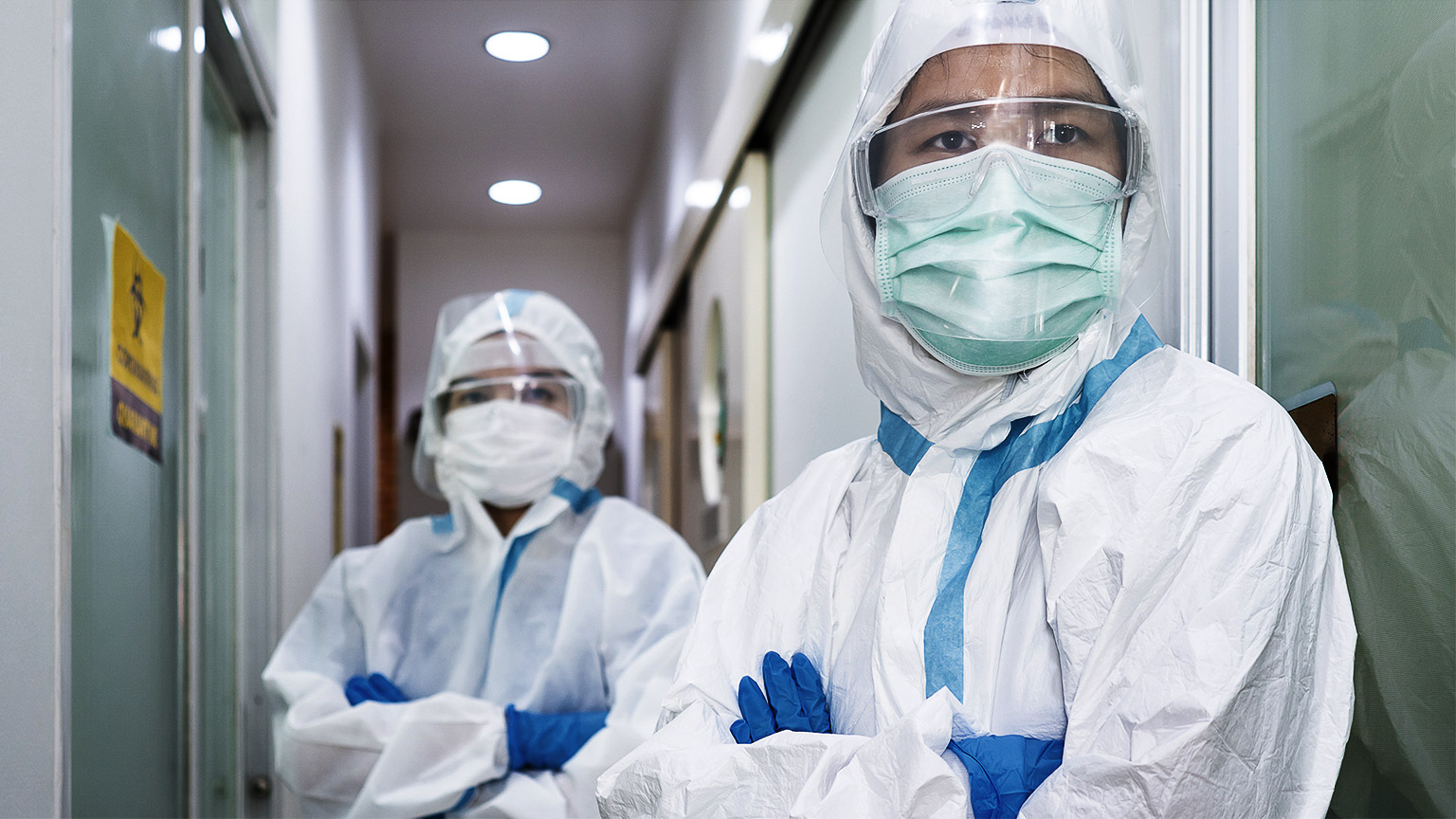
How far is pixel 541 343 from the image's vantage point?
226 centimetres

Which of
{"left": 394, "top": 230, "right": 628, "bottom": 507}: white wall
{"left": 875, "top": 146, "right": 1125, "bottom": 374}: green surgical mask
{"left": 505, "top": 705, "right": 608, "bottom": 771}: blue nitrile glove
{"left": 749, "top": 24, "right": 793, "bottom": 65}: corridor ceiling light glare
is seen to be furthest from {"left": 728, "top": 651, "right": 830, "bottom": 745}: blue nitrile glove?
{"left": 394, "top": 230, "right": 628, "bottom": 507}: white wall

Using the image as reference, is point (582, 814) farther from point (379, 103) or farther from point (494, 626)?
point (379, 103)

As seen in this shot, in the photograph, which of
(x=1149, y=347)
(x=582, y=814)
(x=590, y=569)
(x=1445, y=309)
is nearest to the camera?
(x=1445, y=309)

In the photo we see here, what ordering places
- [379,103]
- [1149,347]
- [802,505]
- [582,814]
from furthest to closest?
[379,103]
[582,814]
[802,505]
[1149,347]

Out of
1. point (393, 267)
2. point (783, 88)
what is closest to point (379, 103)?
point (393, 267)

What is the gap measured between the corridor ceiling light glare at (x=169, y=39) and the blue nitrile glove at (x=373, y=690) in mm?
960

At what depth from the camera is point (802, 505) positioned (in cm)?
118

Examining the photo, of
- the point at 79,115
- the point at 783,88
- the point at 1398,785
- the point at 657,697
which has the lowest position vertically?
the point at 657,697

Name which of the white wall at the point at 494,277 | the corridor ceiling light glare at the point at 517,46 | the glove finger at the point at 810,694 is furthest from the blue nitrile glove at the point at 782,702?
the white wall at the point at 494,277

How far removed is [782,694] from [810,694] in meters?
0.02

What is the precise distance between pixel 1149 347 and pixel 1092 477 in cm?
17

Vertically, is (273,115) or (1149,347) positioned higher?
(273,115)

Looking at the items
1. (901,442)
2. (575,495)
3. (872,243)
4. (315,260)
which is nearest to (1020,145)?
(872,243)

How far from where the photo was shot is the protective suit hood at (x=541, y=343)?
2244 mm
